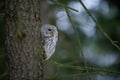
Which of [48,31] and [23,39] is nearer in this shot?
[23,39]

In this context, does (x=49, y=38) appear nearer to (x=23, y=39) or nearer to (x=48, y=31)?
(x=48, y=31)

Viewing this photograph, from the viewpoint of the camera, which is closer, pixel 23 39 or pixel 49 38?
pixel 23 39

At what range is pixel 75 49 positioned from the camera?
6.92 metres

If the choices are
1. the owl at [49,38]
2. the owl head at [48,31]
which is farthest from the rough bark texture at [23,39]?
the owl head at [48,31]

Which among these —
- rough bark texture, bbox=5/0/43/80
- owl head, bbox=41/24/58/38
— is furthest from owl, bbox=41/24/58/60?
rough bark texture, bbox=5/0/43/80

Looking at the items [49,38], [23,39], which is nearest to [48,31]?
[49,38]

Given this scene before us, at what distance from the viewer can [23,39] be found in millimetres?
3100

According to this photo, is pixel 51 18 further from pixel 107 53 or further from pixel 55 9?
pixel 107 53

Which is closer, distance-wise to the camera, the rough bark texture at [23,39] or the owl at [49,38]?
the rough bark texture at [23,39]

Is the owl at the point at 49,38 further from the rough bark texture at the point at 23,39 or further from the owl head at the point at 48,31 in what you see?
the rough bark texture at the point at 23,39

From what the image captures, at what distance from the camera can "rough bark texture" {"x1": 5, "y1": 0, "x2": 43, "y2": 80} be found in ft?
10.1

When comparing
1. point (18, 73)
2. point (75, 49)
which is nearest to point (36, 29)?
point (18, 73)

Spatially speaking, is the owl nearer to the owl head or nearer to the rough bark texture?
the owl head

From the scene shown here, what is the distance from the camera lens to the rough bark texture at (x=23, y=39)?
3088 millimetres
